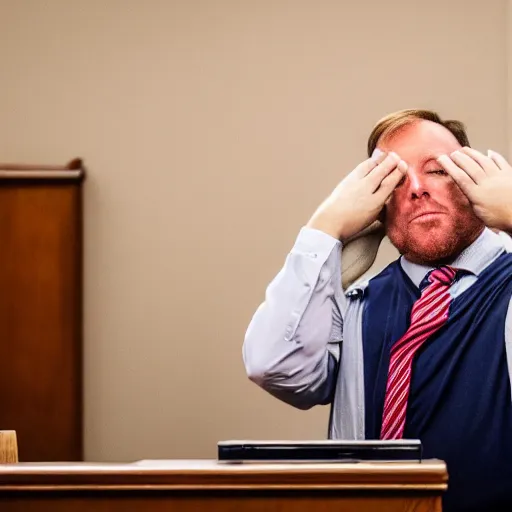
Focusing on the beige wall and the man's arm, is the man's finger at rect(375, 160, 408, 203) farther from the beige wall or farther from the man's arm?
the beige wall

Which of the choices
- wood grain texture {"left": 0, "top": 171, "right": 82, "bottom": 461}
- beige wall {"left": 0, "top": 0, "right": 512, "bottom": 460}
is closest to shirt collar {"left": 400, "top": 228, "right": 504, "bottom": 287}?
beige wall {"left": 0, "top": 0, "right": 512, "bottom": 460}

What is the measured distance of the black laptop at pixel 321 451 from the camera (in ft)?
3.81

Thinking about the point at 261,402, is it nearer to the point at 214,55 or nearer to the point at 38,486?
the point at 214,55

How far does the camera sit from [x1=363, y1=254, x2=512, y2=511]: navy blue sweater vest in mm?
1630

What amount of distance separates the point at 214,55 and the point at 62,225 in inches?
27.8

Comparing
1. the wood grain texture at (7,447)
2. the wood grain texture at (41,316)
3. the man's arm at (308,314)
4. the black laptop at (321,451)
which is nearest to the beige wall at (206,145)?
the wood grain texture at (41,316)

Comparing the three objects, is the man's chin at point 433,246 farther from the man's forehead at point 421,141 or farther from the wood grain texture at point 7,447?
the wood grain texture at point 7,447

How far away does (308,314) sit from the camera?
5.78 ft

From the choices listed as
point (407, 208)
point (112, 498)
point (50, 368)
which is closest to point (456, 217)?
point (407, 208)

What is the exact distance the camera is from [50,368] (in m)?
2.97

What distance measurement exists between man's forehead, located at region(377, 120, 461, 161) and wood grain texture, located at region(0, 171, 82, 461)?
131cm

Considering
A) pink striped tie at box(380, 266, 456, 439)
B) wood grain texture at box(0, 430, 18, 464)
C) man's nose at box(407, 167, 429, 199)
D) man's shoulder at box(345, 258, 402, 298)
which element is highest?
man's nose at box(407, 167, 429, 199)

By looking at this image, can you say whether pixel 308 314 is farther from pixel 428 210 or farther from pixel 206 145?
pixel 206 145

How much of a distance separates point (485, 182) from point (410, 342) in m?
0.33
